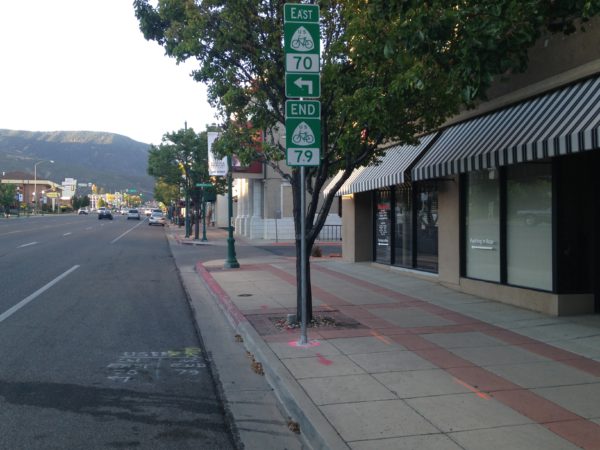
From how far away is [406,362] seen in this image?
23.5ft

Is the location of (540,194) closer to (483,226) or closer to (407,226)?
(483,226)

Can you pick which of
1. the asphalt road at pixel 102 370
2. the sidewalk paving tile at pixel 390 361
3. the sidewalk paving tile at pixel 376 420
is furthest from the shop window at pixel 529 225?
the asphalt road at pixel 102 370

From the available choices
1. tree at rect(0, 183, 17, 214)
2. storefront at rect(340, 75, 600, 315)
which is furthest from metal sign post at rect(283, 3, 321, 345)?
tree at rect(0, 183, 17, 214)

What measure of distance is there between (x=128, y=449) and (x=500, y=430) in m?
3.06

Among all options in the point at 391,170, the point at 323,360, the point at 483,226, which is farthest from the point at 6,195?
the point at 323,360

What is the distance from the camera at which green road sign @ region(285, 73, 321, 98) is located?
809 centimetres

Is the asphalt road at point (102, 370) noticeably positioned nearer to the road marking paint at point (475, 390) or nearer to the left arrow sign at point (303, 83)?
the road marking paint at point (475, 390)

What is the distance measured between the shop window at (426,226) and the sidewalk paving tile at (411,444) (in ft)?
32.0

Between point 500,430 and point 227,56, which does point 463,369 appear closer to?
point 500,430

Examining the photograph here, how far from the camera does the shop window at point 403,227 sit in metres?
15.8

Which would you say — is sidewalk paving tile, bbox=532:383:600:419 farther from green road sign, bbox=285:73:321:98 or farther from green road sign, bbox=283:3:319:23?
green road sign, bbox=283:3:319:23

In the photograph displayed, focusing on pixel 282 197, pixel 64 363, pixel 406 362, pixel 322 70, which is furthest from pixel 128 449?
pixel 282 197

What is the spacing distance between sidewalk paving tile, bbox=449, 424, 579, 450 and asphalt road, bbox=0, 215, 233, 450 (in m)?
2.00

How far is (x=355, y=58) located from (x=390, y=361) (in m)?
4.46
